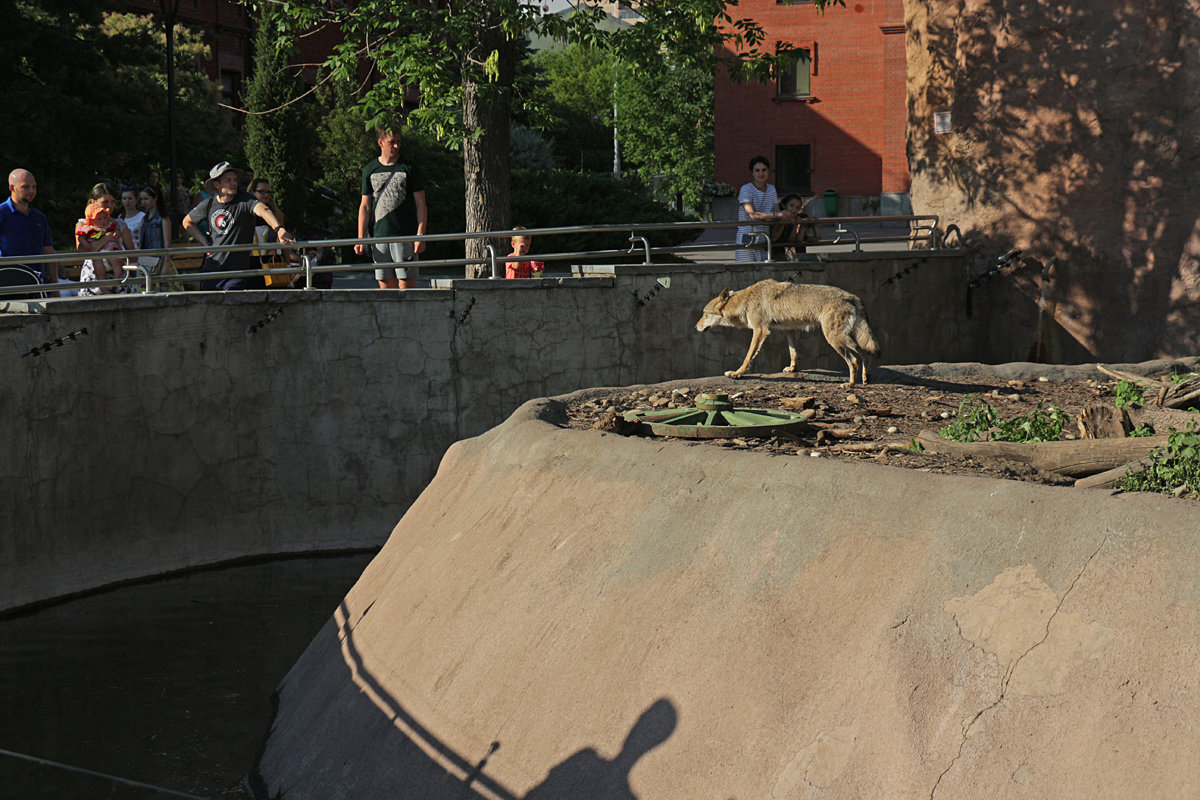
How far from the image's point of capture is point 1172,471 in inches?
260

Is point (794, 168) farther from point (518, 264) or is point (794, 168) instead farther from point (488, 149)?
point (518, 264)

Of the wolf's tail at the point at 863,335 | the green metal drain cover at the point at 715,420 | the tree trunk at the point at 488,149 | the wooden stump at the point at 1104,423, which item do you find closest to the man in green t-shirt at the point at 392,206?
the tree trunk at the point at 488,149

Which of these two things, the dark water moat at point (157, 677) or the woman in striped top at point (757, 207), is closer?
the dark water moat at point (157, 677)

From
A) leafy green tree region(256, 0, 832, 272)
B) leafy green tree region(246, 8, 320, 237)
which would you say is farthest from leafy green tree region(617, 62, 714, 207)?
leafy green tree region(256, 0, 832, 272)

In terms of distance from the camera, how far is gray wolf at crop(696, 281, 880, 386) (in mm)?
10836

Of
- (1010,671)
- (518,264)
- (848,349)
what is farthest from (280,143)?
(1010,671)

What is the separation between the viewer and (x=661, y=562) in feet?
21.2

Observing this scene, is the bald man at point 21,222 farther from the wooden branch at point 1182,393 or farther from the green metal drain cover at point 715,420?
the wooden branch at point 1182,393

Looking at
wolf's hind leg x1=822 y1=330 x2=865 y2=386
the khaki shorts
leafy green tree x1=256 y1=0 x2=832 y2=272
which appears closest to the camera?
wolf's hind leg x1=822 y1=330 x2=865 y2=386

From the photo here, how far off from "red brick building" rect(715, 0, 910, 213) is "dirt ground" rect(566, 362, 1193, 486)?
33.0 m

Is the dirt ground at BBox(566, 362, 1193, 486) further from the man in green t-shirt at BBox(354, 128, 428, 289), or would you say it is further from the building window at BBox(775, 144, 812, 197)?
the building window at BBox(775, 144, 812, 197)

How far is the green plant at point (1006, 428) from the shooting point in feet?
27.0

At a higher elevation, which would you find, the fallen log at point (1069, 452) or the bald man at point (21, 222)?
the bald man at point (21, 222)

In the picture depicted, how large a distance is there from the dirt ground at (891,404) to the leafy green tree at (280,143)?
21464mm
